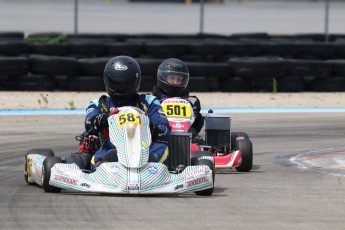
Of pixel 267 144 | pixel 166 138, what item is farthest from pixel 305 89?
pixel 166 138

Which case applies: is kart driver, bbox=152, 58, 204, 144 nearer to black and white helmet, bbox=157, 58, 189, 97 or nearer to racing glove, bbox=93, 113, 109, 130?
black and white helmet, bbox=157, 58, 189, 97

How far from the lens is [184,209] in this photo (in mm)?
7594

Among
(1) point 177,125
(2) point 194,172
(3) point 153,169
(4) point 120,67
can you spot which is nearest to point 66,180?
(3) point 153,169

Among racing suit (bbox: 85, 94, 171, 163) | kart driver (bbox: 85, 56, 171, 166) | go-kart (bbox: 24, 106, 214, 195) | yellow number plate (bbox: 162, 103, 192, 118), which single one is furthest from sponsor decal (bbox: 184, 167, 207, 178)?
yellow number plate (bbox: 162, 103, 192, 118)

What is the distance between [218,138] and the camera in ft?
35.1

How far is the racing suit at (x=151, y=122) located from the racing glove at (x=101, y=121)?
0.06m

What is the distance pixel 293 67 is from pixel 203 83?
5.23 feet

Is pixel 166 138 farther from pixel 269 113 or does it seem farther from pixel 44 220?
pixel 269 113

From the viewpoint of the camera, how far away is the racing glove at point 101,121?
28.6 ft

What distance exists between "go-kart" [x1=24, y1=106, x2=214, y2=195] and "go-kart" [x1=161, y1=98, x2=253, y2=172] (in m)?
1.54

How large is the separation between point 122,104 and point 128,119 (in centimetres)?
57

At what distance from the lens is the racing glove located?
28.6 ft

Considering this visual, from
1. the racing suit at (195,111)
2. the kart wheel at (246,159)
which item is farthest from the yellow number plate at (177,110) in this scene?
the kart wheel at (246,159)

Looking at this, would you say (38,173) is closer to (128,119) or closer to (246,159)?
(128,119)
